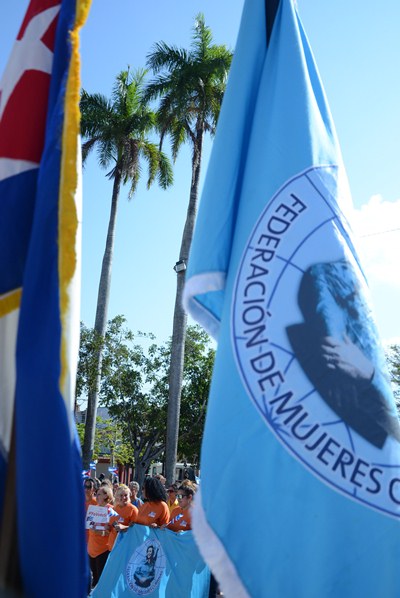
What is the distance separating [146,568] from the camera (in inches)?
303

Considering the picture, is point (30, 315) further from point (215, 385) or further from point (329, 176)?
point (329, 176)

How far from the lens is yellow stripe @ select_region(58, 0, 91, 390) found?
6.77ft

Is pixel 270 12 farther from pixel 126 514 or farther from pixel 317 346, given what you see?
pixel 126 514

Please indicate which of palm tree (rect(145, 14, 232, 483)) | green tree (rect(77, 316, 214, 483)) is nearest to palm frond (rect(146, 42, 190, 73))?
palm tree (rect(145, 14, 232, 483))

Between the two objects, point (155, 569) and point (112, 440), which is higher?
point (112, 440)

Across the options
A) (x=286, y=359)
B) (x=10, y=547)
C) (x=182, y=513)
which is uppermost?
(x=286, y=359)

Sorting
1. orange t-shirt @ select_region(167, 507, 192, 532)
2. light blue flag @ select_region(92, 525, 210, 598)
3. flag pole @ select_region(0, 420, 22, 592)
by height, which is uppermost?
flag pole @ select_region(0, 420, 22, 592)

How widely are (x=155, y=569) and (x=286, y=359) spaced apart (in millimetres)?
5927

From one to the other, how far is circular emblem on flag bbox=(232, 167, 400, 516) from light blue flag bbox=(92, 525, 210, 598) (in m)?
5.62

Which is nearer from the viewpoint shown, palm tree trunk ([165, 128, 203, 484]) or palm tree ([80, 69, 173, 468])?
palm tree trunk ([165, 128, 203, 484])

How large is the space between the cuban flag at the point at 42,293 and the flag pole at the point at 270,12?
1.18m

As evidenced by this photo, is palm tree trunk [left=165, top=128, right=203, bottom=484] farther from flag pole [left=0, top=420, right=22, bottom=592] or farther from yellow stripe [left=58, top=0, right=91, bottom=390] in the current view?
flag pole [left=0, top=420, right=22, bottom=592]

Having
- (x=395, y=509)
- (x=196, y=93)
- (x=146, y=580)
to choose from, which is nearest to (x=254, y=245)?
(x=395, y=509)

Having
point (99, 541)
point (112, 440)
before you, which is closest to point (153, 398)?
point (112, 440)
